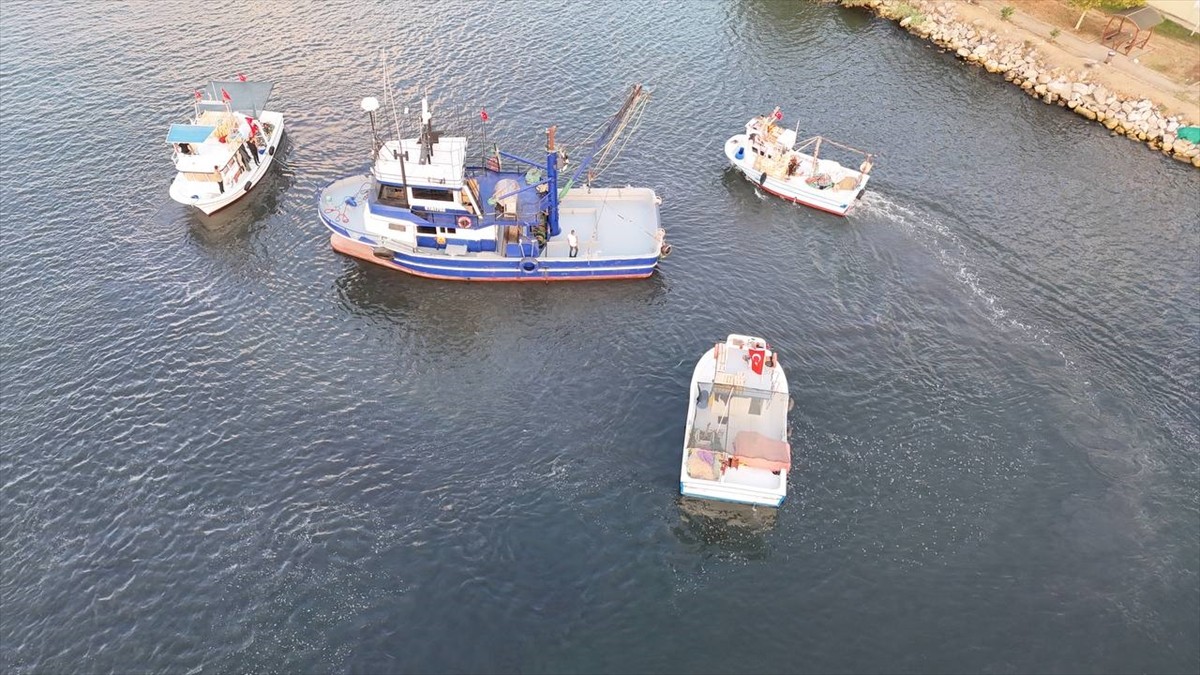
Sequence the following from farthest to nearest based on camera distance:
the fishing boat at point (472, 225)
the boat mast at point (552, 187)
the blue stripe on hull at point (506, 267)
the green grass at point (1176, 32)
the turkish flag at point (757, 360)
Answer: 1. the green grass at point (1176, 32)
2. the blue stripe on hull at point (506, 267)
3. the fishing boat at point (472, 225)
4. the boat mast at point (552, 187)
5. the turkish flag at point (757, 360)

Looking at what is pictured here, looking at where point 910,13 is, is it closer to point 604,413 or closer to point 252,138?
point 604,413

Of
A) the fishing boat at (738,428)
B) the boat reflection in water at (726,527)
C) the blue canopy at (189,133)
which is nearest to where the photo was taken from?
the boat reflection in water at (726,527)

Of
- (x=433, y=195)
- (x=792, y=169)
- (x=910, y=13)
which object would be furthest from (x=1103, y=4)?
(x=433, y=195)

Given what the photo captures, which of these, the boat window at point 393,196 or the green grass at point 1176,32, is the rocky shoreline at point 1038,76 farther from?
the boat window at point 393,196

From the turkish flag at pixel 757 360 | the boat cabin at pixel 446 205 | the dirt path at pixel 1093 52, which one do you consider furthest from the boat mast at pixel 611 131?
the dirt path at pixel 1093 52

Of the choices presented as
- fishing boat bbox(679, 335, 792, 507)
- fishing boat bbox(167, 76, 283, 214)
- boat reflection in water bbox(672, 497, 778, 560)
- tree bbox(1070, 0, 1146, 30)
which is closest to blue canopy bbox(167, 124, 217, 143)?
fishing boat bbox(167, 76, 283, 214)

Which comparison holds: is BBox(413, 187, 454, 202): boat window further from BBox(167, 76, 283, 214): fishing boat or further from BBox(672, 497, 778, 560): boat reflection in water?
BBox(672, 497, 778, 560): boat reflection in water

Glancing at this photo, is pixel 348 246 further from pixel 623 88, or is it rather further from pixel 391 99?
pixel 623 88
